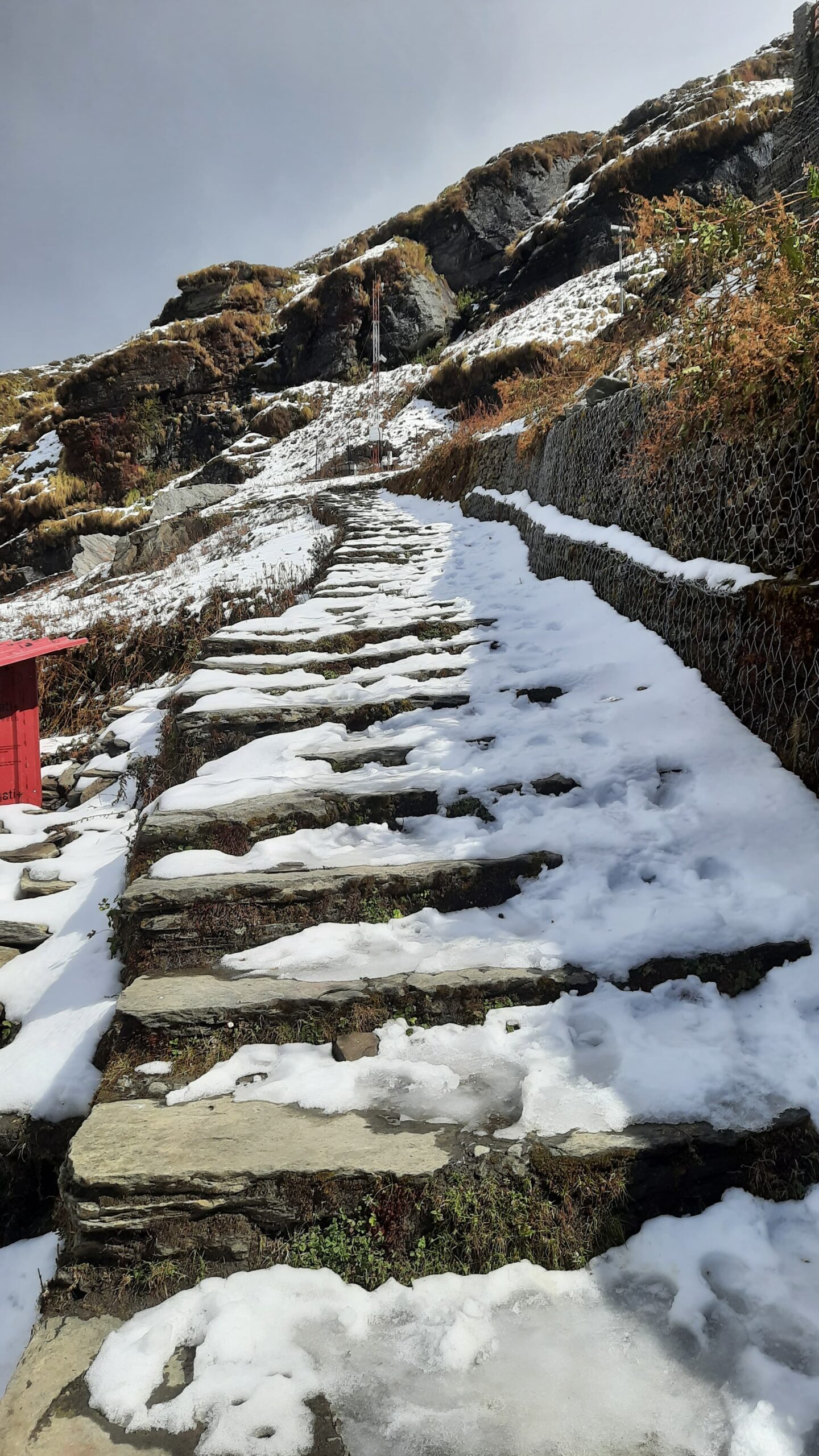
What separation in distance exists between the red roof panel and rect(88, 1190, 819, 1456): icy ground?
4.17 meters

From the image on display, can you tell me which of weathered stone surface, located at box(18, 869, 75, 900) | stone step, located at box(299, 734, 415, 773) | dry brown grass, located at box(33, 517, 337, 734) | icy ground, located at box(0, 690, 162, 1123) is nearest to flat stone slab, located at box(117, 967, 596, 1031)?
icy ground, located at box(0, 690, 162, 1123)

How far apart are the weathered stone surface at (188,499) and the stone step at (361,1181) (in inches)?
855

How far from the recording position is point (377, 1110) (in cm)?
181

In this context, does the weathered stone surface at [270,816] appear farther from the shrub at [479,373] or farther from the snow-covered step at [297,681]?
the shrub at [479,373]

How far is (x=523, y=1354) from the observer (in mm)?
1336

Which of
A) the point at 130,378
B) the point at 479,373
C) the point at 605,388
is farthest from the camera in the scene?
the point at 130,378

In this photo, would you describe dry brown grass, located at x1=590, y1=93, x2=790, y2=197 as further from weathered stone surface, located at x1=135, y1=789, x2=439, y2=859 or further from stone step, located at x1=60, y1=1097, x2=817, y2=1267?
stone step, located at x1=60, y1=1097, x2=817, y2=1267

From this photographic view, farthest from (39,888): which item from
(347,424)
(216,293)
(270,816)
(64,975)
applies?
(216,293)

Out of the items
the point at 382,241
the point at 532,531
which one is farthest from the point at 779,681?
the point at 382,241

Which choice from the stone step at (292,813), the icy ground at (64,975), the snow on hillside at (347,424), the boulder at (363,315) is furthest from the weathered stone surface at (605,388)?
the boulder at (363,315)

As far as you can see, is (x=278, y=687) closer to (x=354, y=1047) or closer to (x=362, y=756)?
(x=362, y=756)

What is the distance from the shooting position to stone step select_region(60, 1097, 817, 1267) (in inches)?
62.4

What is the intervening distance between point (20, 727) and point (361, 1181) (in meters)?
4.44

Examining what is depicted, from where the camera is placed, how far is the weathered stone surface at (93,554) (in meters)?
18.2
